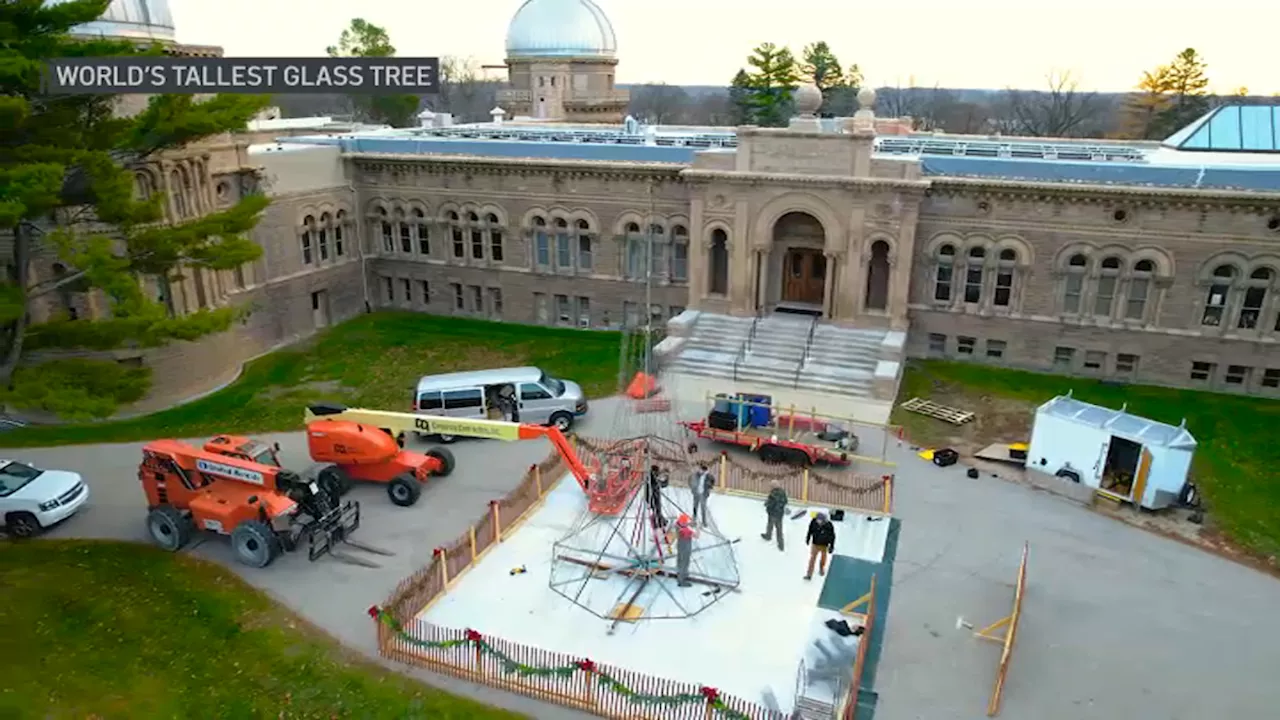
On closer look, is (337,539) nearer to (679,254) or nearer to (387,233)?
(679,254)

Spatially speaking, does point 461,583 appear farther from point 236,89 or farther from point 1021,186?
point 1021,186

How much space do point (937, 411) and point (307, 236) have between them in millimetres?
27496

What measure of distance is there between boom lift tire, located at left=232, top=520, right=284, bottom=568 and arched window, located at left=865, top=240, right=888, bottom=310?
22.9 meters

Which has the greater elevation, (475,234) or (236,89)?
(236,89)

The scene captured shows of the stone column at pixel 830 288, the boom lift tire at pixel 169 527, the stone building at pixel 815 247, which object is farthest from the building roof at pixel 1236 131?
the boom lift tire at pixel 169 527

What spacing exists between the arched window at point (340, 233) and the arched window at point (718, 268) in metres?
17.7

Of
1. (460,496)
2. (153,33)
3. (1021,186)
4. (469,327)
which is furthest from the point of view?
(469,327)

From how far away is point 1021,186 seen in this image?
100 ft

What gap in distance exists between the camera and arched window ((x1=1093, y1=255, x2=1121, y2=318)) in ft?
101

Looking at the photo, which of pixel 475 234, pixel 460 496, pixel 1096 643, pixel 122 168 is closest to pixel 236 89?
pixel 122 168

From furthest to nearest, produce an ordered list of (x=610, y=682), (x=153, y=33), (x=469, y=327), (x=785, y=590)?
(x=469, y=327) < (x=153, y=33) < (x=785, y=590) < (x=610, y=682)

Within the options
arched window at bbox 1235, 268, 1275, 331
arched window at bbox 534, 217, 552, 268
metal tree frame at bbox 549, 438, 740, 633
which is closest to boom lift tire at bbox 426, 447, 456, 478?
metal tree frame at bbox 549, 438, 740, 633

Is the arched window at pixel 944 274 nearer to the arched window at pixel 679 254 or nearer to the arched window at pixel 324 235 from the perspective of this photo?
the arched window at pixel 679 254

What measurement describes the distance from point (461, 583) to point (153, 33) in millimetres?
26046
